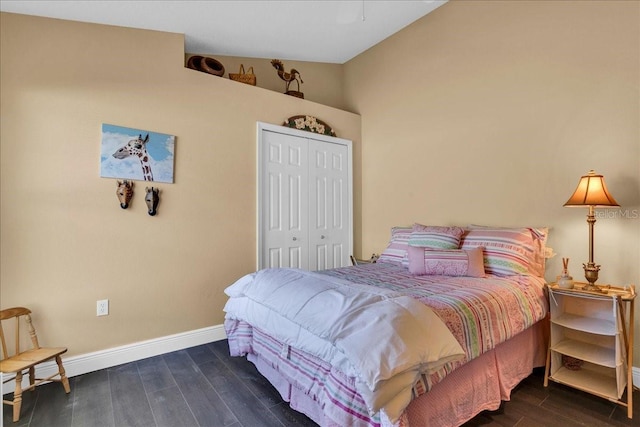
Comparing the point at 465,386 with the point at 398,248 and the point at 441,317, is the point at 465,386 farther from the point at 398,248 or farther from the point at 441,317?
the point at 398,248

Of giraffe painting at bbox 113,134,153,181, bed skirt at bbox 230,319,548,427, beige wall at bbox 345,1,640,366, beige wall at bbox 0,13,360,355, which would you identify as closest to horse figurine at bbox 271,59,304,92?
beige wall at bbox 0,13,360,355

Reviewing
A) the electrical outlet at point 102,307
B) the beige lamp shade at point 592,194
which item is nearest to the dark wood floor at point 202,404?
the electrical outlet at point 102,307

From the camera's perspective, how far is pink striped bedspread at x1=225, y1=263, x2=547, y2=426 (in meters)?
1.33

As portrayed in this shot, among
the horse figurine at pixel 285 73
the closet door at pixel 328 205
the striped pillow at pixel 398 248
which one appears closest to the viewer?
the striped pillow at pixel 398 248

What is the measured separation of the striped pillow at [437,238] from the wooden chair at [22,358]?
2.79 meters

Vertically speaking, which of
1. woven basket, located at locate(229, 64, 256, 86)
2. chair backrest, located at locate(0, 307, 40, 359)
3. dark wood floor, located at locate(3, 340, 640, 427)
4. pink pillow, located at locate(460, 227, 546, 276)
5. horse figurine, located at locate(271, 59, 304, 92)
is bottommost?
dark wood floor, located at locate(3, 340, 640, 427)

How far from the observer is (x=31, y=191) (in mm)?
2244

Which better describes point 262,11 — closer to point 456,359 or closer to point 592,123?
point 592,123

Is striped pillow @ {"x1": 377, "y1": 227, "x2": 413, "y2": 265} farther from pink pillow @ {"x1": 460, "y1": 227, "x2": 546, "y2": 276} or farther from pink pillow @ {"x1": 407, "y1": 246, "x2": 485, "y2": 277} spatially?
pink pillow @ {"x1": 460, "y1": 227, "x2": 546, "y2": 276}

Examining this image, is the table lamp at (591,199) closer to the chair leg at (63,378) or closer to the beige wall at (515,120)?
the beige wall at (515,120)

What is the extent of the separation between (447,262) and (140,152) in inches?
105

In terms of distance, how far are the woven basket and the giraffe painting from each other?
117 centimetres

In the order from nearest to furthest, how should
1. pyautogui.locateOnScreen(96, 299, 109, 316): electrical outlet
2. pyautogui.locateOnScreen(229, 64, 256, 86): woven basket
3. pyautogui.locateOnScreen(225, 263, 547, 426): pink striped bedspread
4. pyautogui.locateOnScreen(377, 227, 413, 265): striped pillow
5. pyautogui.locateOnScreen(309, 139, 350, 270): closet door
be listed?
1. pyautogui.locateOnScreen(225, 263, 547, 426): pink striped bedspread
2. pyautogui.locateOnScreen(96, 299, 109, 316): electrical outlet
3. pyautogui.locateOnScreen(377, 227, 413, 265): striped pillow
4. pyautogui.locateOnScreen(229, 64, 256, 86): woven basket
5. pyautogui.locateOnScreen(309, 139, 350, 270): closet door

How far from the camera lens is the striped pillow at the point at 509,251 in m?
2.32
